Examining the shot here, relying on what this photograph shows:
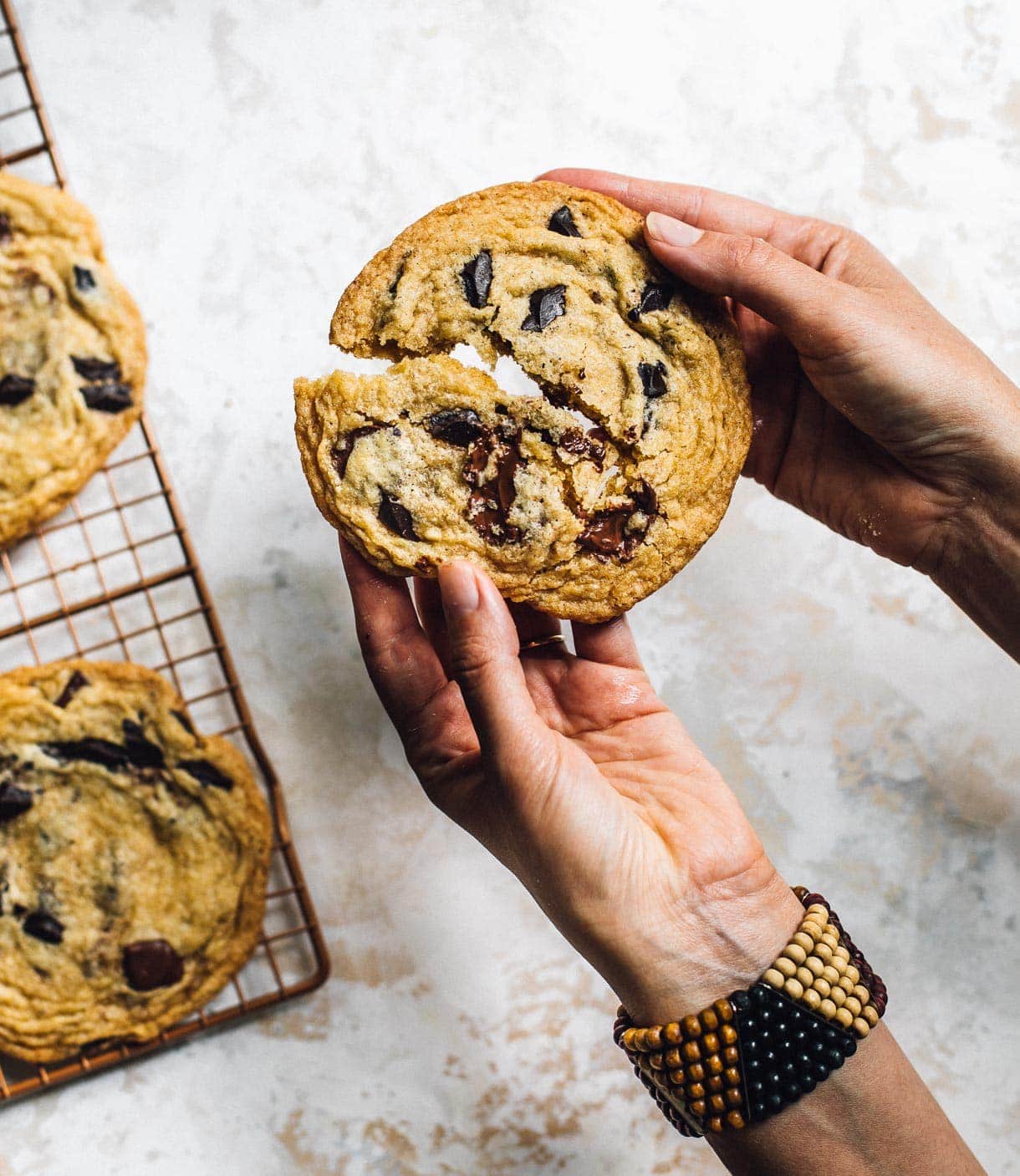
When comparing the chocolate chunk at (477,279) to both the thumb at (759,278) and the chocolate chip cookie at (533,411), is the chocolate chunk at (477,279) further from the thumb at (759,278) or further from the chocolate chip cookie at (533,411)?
the thumb at (759,278)

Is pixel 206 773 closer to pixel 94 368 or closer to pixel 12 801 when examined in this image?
pixel 12 801

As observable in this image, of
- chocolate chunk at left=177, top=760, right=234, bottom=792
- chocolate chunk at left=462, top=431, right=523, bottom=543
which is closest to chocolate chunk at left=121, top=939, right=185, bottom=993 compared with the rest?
chocolate chunk at left=177, top=760, right=234, bottom=792

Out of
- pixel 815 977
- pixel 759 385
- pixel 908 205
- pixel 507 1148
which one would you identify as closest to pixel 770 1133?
pixel 815 977

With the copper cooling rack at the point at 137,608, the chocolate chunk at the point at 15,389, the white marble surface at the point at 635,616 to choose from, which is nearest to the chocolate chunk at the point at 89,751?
the copper cooling rack at the point at 137,608

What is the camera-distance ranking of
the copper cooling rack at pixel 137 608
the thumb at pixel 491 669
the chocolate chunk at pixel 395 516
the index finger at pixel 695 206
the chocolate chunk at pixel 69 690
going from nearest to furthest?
1. the thumb at pixel 491 669
2. the chocolate chunk at pixel 395 516
3. the index finger at pixel 695 206
4. the chocolate chunk at pixel 69 690
5. the copper cooling rack at pixel 137 608

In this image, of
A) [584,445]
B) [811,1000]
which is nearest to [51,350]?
[584,445]

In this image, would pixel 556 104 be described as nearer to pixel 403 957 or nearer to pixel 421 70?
pixel 421 70

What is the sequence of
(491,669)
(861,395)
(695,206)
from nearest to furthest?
(491,669), (861,395), (695,206)

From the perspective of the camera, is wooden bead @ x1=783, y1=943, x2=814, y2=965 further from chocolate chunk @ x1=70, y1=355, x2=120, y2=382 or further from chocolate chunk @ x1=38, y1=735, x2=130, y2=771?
chocolate chunk @ x1=70, y1=355, x2=120, y2=382
